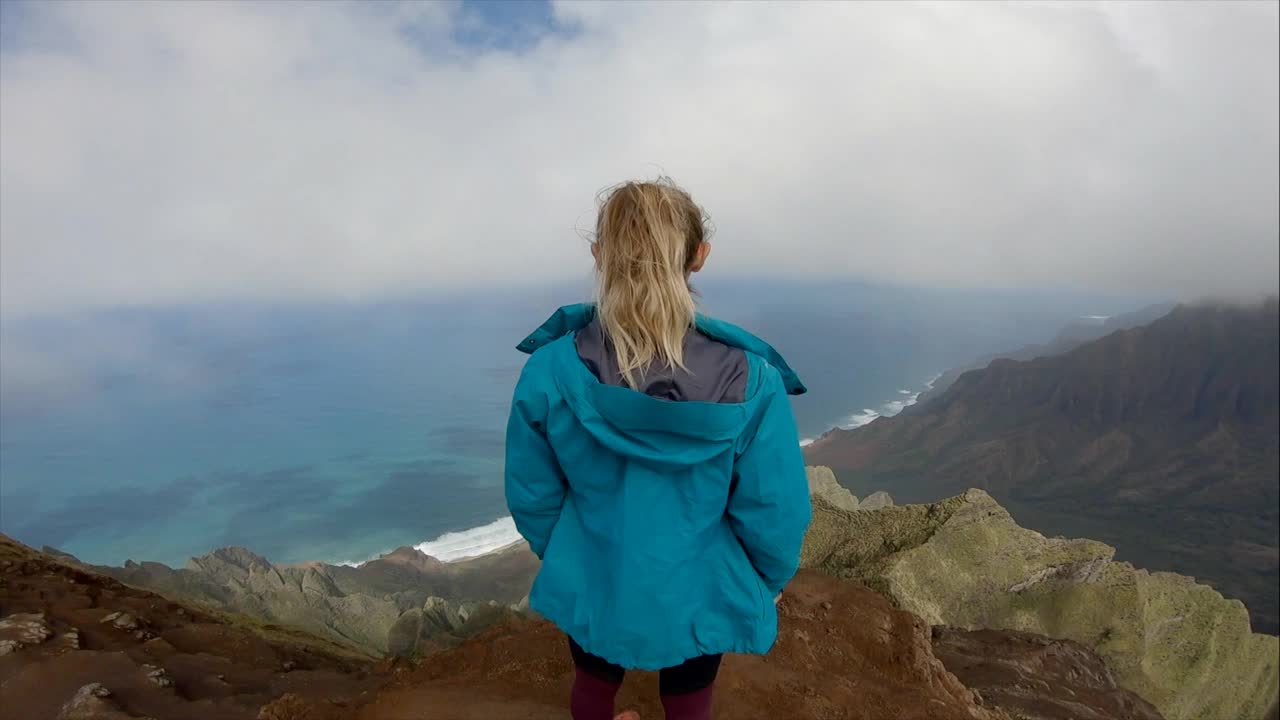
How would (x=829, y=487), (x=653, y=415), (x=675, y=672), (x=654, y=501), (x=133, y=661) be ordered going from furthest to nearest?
(x=829, y=487) < (x=133, y=661) < (x=675, y=672) < (x=654, y=501) < (x=653, y=415)

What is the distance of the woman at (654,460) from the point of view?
2.09m

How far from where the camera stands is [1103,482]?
422 ft

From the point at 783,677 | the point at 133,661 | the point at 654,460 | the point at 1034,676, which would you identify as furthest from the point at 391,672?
the point at 1034,676

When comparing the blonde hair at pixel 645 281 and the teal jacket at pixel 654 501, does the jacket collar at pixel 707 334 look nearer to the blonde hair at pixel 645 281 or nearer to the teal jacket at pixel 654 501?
the teal jacket at pixel 654 501

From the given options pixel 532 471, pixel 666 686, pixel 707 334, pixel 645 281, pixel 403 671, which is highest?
pixel 645 281

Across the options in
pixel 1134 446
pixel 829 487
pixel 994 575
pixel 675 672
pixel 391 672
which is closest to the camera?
pixel 675 672

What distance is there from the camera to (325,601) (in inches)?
653

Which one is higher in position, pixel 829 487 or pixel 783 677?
pixel 783 677

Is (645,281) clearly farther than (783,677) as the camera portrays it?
No

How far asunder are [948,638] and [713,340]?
10.2m

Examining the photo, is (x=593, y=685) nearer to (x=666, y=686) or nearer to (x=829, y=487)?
(x=666, y=686)

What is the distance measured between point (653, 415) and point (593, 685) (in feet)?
4.77

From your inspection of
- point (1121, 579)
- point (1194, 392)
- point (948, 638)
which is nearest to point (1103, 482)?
point (1194, 392)

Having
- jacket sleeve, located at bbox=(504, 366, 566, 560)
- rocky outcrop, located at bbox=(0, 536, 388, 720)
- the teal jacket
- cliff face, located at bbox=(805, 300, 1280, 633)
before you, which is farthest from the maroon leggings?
cliff face, located at bbox=(805, 300, 1280, 633)
